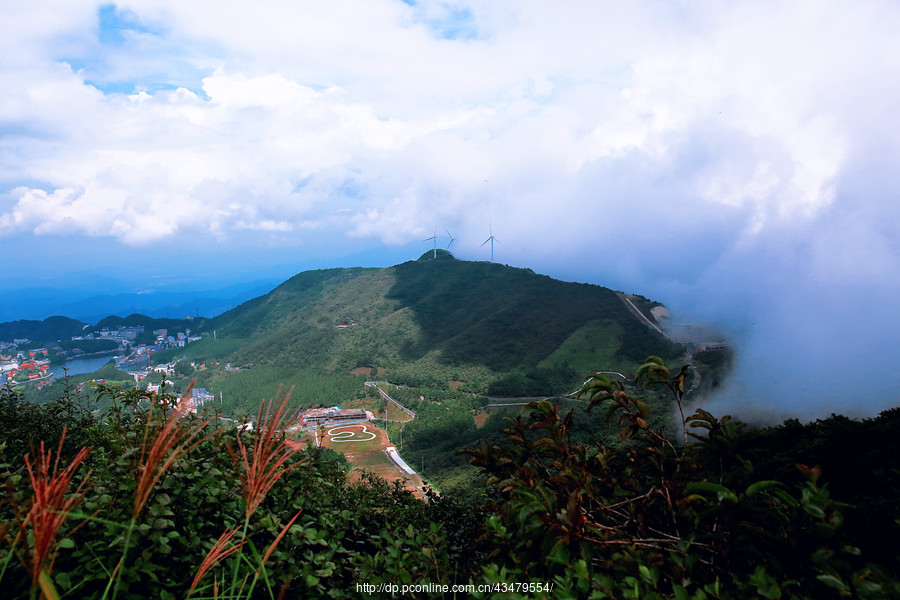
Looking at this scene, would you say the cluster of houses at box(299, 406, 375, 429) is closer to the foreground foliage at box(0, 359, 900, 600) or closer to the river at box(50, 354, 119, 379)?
the river at box(50, 354, 119, 379)

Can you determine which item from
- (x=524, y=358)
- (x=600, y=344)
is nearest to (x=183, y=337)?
(x=524, y=358)

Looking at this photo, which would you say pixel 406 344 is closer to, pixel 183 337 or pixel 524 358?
pixel 524 358

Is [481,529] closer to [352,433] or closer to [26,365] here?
[352,433]

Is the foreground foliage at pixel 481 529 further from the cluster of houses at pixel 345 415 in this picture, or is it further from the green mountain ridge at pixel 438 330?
the green mountain ridge at pixel 438 330

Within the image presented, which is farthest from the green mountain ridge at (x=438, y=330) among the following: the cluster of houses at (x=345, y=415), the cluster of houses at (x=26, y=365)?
the cluster of houses at (x=26, y=365)

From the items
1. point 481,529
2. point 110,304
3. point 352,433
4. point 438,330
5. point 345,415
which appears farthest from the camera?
point 110,304

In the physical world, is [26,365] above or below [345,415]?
above

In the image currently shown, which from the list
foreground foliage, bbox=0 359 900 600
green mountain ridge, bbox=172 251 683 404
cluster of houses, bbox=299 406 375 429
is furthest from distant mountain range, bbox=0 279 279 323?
foreground foliage, bbox=0 359 900 600

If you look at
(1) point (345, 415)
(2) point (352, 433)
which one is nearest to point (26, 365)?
(1) point (345, 415)
